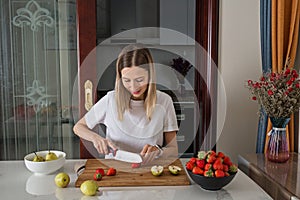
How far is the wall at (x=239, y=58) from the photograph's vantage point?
2.36m

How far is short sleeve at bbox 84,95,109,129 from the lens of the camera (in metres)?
2.29

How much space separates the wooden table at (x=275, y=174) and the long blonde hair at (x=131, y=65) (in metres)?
0.62

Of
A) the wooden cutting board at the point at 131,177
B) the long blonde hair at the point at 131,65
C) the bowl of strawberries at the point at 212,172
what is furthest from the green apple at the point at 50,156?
the bowl of strawberries at the point at 212,172

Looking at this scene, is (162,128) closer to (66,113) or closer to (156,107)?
(156,107)

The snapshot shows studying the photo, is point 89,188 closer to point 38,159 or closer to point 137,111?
point 38,159

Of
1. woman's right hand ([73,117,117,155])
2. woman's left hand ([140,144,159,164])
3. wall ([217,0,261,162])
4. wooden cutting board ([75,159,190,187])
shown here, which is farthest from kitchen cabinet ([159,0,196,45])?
wooden cutting board ([75,159,190,187])

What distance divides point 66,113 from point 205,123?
974 millimetres

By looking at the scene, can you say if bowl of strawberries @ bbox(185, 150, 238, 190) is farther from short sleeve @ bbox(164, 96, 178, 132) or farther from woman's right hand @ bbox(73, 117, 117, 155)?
short sleeve @ bbox(164, 96, 178, 132)

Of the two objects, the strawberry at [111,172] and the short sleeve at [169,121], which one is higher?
the short sleeve at [169,121]

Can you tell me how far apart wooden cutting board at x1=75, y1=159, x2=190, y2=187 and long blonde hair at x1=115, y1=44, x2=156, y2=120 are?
17.1 inches

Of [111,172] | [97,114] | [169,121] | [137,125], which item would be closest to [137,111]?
[137,125]

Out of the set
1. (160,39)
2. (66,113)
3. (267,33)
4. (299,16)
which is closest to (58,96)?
(66,113)

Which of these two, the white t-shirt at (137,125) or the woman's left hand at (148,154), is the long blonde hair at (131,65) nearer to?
the white t-shirt at (137,125)

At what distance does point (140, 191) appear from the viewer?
1521mm
